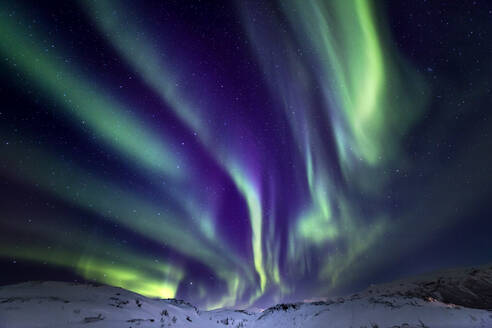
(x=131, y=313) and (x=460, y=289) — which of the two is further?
(x=460, y=289)

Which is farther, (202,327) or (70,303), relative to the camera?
(202,327)

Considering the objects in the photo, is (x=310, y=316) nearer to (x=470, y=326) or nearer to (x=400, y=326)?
(x=400, y=326)

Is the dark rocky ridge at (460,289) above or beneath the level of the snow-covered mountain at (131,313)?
above

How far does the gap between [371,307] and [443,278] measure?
94.8 ft

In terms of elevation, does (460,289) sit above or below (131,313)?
above

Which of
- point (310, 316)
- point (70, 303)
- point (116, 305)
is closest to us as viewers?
point (70, 303)

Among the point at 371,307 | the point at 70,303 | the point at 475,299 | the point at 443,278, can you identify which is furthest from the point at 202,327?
the point at 443,278

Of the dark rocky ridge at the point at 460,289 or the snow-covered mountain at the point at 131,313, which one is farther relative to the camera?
the dark rocky ridge at the point at 460,289

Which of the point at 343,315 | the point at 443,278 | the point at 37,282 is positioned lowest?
the point at 343,315

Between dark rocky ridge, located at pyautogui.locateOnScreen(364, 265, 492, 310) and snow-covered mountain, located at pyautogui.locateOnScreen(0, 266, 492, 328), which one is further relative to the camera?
dark rocky ridge, located at pyautogui.locateOnScreen(364, 265, 492, 310)

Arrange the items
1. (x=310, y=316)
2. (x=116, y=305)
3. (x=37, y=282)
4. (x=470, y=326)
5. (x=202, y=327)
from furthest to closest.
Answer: (x=310, y=316) < (x=37, y=282) < (x=202, y=327) < (x=116, y=305) < (x=470, y=326)

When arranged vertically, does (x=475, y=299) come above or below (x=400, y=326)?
above

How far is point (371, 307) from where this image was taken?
17.1 m

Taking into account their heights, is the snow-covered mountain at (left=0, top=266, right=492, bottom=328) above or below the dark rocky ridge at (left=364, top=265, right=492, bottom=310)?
below
